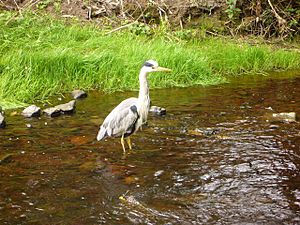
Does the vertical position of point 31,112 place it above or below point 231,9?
below

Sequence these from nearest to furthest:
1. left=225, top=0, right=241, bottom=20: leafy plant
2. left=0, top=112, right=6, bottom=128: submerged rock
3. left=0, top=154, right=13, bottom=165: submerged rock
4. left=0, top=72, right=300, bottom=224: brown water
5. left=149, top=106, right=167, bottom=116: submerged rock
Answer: left=0, top=72, right=300, bottom=224: brown water, left=0, top=154, right=13, bottom=165: submerged rock, left=0, top=112, right=6, bottom=128: submerged rock, left=149, top=106, right=167, bottom=116: submerged rock, left=225, top=0, right=241, bottom=20: leafy plant

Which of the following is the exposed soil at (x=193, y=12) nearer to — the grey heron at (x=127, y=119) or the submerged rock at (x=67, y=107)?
the submerged rock at (x=67, y=107)

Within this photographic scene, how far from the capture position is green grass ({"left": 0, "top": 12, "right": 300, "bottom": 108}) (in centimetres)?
848

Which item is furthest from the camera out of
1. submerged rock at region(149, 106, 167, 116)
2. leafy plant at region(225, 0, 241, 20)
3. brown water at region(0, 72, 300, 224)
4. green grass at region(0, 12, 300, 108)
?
leafy plant at region(225, 0, 241, 20)

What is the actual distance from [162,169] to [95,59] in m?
A: 4.26

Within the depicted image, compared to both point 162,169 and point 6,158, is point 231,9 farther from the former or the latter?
point 6,158

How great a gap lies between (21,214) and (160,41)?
690cm

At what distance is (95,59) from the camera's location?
9164mm

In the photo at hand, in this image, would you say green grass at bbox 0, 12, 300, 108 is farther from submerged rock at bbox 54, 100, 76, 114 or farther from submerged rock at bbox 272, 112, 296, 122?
submerged rock at bbox 272, 112, 296, 122

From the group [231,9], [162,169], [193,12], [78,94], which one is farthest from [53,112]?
[231,9]

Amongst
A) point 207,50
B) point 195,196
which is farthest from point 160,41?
point 195,196

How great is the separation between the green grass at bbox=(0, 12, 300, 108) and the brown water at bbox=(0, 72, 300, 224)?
1113mm

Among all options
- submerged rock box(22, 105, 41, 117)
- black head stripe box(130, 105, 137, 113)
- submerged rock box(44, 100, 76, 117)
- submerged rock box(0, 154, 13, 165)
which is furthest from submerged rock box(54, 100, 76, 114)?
submerged rock box(0, 154, 13, 165)

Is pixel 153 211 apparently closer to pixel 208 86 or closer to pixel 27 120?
pixel 27 120
